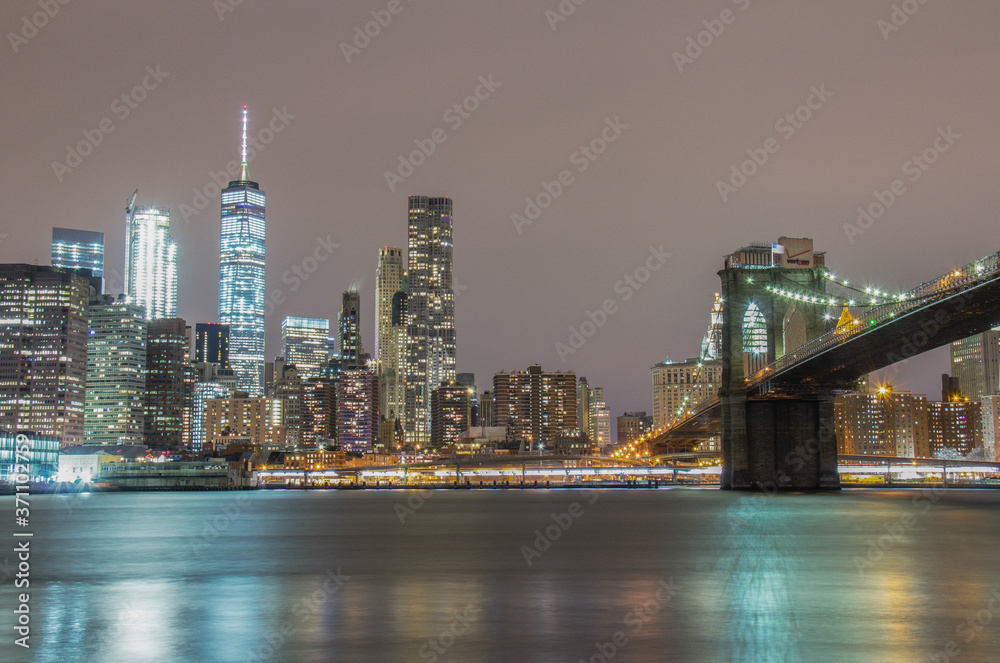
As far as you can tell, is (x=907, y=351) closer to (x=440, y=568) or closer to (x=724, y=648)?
(x=440, y=568)

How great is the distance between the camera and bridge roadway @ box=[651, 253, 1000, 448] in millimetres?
49562

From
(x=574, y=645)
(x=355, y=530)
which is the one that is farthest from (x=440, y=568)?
(x=355, y=530)

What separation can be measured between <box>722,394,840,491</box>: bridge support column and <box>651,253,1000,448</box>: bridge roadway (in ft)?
6.55

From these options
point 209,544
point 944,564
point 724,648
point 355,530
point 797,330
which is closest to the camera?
point 724,648

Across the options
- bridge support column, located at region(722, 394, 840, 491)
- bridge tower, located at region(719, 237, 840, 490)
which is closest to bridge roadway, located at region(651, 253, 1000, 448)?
bridge tower, located at region(719, 237, 840, 490)

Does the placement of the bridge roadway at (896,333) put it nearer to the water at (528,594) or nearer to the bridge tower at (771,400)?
the bridge tower at (771,400)

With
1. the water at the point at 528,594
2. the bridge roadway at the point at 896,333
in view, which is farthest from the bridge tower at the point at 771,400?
the water at the point at 528,594

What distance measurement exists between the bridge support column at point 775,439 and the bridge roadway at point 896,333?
6.55 ft

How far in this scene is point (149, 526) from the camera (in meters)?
59.8

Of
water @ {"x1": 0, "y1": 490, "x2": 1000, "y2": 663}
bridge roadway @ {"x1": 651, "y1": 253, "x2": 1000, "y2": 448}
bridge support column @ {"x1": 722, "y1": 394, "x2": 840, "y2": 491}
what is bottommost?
water @ {"x1": 0, "y1": 490, "x2": 1000, "y2": 663}

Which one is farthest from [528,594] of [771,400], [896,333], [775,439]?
[775,439]

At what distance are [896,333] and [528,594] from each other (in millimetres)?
40439

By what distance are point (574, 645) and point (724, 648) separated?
263 centimetres

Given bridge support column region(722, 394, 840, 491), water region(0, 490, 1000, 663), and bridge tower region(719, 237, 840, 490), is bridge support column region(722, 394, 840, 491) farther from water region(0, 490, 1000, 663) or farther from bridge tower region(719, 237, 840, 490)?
→ water region(0, 490, 1000, 663)
